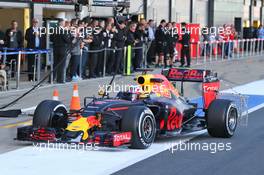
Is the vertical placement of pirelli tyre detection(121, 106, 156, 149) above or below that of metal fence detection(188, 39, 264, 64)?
below

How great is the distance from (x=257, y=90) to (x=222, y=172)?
35.2ft

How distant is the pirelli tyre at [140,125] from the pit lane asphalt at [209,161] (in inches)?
12.0

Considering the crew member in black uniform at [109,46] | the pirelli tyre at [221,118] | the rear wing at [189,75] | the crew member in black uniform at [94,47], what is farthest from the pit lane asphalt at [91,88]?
the pirelli tyre at [221,118]

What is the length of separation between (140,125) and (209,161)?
41.1 inches

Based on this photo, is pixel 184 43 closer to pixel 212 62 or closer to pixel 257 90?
pixel 212 62

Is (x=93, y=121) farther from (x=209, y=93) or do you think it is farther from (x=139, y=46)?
(x=139, y=46)

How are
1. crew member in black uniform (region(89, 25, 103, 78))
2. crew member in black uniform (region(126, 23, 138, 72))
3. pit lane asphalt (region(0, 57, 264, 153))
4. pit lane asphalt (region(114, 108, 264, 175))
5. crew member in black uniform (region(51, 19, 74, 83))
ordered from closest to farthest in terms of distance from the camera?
pit lane asphalt (region(114, 108, 264, 175))
pit lane asphalt (region(0, 57, 264, 153))
crew member in black uniform (region(51, 19, 74, 83))
crew member in black uniform (region(89, 25, 103, 78))
crew member in black uniform (region(126, 23, 138, 72))

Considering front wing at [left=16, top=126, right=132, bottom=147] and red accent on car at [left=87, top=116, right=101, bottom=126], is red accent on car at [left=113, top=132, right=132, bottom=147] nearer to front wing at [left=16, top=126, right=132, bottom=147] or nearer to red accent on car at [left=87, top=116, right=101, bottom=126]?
front wing at [left=16, top=126, right=132, bottom=147]

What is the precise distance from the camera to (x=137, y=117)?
896 cm

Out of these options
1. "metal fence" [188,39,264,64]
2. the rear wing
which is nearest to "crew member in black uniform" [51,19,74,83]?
the rear wing

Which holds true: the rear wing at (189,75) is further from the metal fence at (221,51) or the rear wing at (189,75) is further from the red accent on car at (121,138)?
the metal fence at (221,51)

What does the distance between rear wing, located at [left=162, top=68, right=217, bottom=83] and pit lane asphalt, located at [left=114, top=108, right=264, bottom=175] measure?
42.5 inches

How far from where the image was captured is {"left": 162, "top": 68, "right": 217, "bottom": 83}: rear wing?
10.9 m

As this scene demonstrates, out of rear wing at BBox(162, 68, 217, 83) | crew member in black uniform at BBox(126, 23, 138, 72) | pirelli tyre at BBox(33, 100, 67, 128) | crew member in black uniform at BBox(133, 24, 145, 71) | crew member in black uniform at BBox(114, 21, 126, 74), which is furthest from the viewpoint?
crew member in black uniform at BBox(133, 24, 145, 71)
